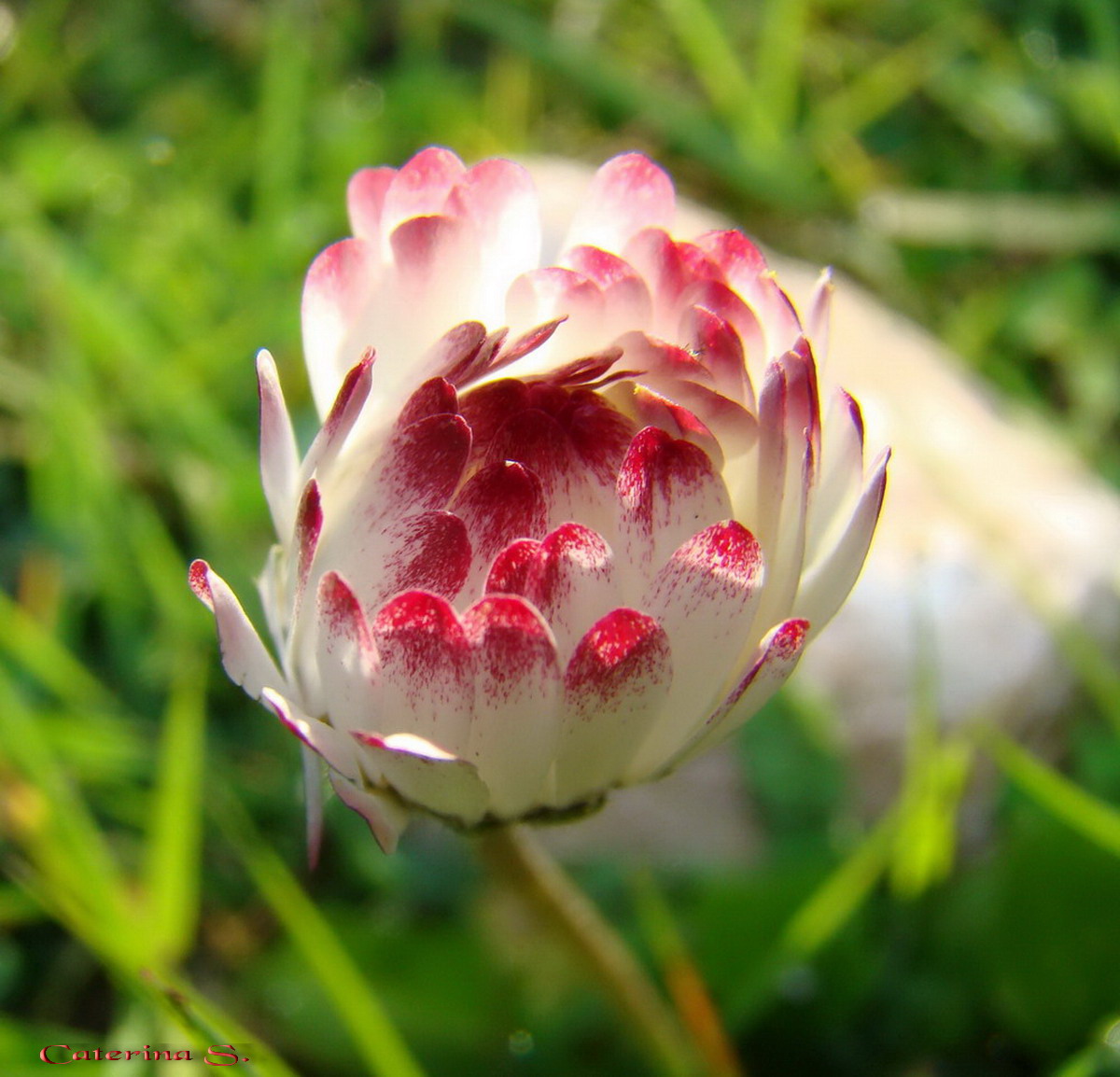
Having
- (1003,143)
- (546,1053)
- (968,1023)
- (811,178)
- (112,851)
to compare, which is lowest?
(112,851)

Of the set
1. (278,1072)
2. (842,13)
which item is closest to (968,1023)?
(278,1072)

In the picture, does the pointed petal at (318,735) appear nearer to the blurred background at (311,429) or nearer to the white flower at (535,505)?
the white flower at (535,505)

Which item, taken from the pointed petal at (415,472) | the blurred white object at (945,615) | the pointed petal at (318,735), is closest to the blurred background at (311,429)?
the blurred white object at (945,615)

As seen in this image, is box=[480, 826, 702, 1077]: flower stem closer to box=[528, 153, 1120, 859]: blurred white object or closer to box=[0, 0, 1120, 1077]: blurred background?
box=[0, 0, 1120, 1077]: blurred background

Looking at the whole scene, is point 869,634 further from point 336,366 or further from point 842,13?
point 842,13

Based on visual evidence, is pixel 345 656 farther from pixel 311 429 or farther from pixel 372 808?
pixel 311 429
